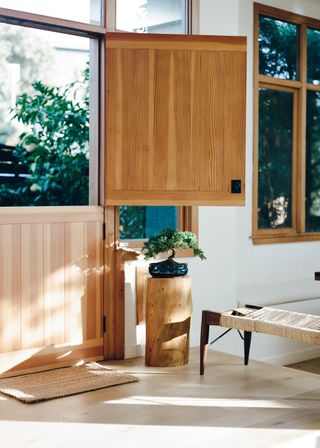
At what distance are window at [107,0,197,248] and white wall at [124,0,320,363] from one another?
16cm

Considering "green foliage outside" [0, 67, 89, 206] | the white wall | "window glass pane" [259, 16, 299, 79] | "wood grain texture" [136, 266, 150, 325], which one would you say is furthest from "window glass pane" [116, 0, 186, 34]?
"wood grain texture" [136, 266, 150, 325]

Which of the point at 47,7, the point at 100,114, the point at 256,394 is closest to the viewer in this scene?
the point at 256,394

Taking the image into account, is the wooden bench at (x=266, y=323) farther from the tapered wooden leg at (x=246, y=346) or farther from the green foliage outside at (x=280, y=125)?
the green foliage outside at (x=280, y=125)

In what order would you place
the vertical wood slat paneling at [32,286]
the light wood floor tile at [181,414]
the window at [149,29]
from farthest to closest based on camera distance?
the window at [149,29]
the vertical wood slat paneling at [32,286]
the light wood floor tile at [181,414]

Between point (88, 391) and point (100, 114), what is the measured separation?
2.07 meters

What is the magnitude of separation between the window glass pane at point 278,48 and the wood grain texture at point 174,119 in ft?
4.31

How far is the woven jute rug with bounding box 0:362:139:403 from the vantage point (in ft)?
14.7

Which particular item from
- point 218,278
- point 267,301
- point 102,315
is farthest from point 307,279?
point 102,315

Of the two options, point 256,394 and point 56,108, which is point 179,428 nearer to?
point 256,394

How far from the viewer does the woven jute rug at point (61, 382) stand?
4.48 m

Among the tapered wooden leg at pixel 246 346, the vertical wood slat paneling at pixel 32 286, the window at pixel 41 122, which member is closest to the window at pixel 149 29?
the window at pixel 41 122

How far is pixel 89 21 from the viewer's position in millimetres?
5305

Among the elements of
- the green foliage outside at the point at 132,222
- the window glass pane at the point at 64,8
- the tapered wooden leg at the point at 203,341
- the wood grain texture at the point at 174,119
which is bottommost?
the tapered wooden leg at the point at 203,341

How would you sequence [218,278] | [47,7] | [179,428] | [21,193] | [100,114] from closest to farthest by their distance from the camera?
1. [179,428]
2. [47,7]
3. [100,114]
4. [218,278]
5. [21,193]
